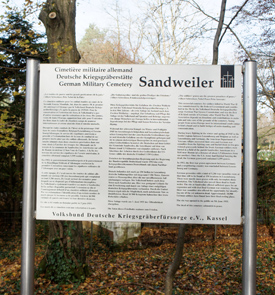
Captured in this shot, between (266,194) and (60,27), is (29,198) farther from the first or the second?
(266,194)

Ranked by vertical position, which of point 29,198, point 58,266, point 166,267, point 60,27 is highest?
point 60,27

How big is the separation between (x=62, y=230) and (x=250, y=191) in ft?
13.9

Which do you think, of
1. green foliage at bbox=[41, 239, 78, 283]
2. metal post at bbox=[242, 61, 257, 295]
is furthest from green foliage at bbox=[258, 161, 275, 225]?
metal post at bbox=[242, 61, 257, 295]

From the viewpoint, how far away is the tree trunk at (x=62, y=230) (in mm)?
5812

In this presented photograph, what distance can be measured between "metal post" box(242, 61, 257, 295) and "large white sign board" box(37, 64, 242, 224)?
8cm

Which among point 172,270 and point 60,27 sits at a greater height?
point 60,27

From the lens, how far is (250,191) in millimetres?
2574

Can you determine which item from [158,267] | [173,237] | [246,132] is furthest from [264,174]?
[246,132]

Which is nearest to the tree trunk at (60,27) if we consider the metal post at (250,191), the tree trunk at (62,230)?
the tree trunk at (62,230)

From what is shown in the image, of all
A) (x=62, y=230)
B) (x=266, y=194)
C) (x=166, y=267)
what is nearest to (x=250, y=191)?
(x=62, y=230)

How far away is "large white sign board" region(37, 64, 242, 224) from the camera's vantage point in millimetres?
2576

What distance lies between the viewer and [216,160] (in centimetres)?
258

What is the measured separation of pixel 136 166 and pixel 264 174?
9884mm

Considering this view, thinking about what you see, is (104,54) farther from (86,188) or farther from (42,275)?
(86,188)
